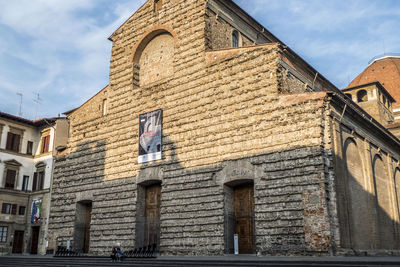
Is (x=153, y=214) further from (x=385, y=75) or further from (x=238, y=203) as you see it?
(x=385, y=75)

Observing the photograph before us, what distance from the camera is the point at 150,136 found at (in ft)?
60.6

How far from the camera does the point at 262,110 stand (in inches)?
594

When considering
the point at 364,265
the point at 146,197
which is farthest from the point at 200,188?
the point at 364,265

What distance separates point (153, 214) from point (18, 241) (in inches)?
537

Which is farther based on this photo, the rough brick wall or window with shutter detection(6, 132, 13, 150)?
window with shutter detection(6, 132, 13, 150)

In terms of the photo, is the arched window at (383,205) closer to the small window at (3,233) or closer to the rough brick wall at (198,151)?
the rough brick wall at (198,151)

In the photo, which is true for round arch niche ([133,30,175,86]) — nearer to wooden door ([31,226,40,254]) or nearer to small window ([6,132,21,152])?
small window ([6,132,21,152])

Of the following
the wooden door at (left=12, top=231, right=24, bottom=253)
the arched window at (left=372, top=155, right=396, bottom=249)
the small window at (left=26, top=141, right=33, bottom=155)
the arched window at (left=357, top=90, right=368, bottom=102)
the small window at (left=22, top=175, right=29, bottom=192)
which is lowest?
the wooden door at (left=12, top=231, right=24, bottom=253)

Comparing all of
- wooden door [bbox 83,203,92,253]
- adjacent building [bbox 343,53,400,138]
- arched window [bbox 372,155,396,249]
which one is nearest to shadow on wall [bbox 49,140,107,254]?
wooden door [bbox 83,203,92,253]

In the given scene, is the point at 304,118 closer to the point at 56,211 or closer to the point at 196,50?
the point at 196,50

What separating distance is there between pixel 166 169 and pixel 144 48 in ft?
23.1

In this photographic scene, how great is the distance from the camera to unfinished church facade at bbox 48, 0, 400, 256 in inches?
537

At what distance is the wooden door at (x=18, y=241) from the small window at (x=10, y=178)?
3.11 meters

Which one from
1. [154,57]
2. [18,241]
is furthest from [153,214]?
[18,241]
